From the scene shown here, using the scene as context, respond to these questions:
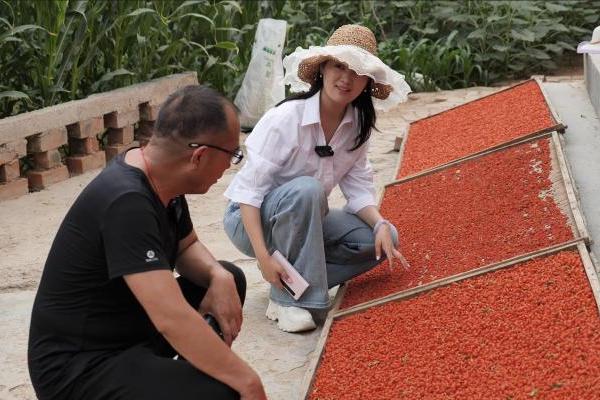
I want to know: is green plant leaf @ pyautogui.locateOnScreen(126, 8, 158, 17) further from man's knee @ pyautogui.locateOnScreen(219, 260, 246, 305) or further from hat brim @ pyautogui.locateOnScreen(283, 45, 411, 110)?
man's knee @ pyautogui.locateOnScreen(219, 260, 246, 305)

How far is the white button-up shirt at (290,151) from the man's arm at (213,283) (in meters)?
0.80

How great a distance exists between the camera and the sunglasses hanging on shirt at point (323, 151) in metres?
3.68

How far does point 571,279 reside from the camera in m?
3.27

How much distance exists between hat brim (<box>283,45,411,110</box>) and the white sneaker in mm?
807

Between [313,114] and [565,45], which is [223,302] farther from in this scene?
[565,45]

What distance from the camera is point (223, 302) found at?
2.70m

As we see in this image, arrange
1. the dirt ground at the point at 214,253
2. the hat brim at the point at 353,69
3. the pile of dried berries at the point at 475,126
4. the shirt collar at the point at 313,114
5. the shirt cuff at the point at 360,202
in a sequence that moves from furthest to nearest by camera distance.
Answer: the pile of dried berries at the point at 475,126
the shirt cuff at the point at 360,202
the shirt collar at the point at 313,114
the hat brim at the point at 353,69
the dirt ground at the point at 214,253

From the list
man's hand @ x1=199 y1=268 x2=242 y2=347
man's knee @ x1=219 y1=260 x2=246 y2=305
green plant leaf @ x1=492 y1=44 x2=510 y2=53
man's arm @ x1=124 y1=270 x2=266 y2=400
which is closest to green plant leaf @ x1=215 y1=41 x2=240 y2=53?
green plant leaf @ x1=492 y1=44 x2=510 y2=53

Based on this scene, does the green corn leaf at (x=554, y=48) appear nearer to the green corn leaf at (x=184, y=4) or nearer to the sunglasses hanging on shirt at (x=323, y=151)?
the green corn leaf at (x=184, y=4)

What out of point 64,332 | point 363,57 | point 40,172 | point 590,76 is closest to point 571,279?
point 363,57

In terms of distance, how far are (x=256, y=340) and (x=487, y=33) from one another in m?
4.95

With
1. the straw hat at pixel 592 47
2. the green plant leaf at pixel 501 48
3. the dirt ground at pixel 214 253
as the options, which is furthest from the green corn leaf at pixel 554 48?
the straw hat at pixel 592 47

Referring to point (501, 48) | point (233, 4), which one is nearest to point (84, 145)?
point (233, 4)

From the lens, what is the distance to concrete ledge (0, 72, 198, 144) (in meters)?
5.34
